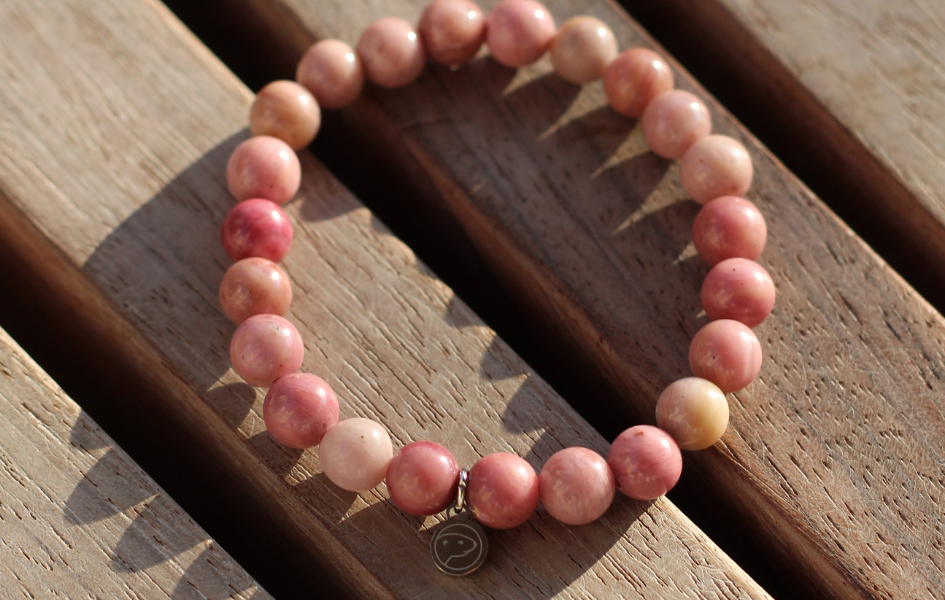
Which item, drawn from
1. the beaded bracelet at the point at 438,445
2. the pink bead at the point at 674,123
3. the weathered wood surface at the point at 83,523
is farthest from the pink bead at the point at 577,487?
the pink bead at the point at 674,123

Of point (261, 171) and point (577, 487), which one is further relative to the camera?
point (261, 171)

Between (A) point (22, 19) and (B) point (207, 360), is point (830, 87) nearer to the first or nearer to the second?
(B) point (207, 360)

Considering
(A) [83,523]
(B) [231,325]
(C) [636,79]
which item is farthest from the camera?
(C) [636,79]

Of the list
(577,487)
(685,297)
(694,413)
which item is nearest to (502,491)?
(577,487)

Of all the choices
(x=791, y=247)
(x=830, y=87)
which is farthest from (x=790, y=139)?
(x=791, y=247)

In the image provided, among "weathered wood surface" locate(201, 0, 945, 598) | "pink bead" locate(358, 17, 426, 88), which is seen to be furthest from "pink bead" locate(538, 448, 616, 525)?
"pink bead" locate(358, 17, 426, 88)

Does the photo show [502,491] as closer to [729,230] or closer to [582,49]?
[729,230]

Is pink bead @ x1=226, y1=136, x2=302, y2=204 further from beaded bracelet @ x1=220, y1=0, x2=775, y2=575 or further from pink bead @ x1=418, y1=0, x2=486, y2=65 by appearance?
pink bead @ x1=418, y1=0, x2=486, y2=65
